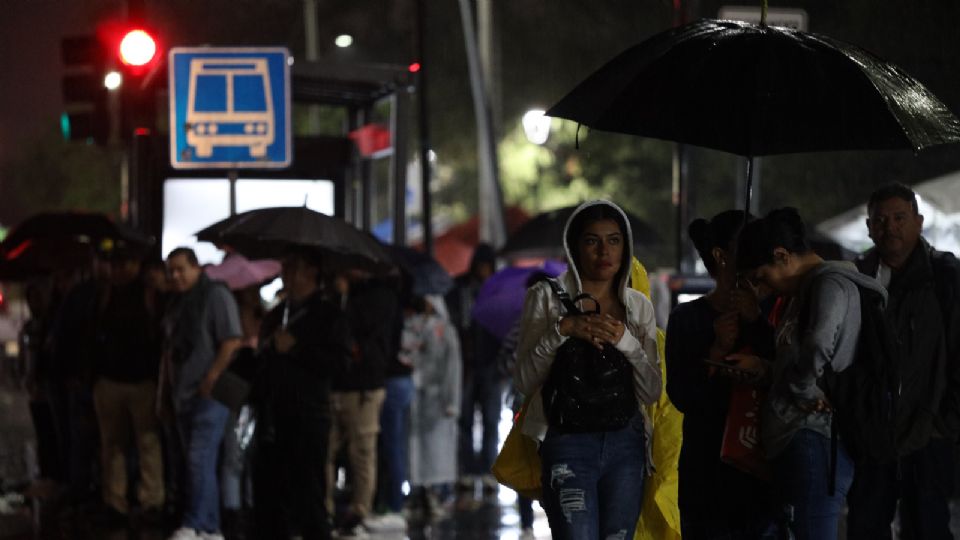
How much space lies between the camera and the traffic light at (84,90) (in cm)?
1673

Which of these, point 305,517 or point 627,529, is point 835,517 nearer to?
point 627,529

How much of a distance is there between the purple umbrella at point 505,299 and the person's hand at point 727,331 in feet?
18.7

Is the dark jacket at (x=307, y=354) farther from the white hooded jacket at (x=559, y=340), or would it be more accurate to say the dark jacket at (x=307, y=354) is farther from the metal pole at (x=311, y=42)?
the metal pole at (x=311, y=42)

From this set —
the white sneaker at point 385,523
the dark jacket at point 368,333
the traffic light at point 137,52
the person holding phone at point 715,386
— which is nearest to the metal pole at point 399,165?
the traffic light at point 137,52

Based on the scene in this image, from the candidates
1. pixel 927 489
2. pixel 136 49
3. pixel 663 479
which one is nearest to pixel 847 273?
pixel 663 479

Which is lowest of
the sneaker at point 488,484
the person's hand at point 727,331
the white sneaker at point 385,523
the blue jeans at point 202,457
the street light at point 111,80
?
the sneaker at point 488,484

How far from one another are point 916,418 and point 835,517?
195cm

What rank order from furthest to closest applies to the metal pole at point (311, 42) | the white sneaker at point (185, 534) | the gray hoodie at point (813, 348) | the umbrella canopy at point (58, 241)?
the metal pole at point (311, 42) < the umbrella canopy at point (58, 241) < the white sneaker at point (185, 534) < the gray hoodie at point (813, 348)

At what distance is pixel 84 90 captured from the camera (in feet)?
58.3

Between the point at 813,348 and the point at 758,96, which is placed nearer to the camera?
the point at 813,348

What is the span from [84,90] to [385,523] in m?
6.85

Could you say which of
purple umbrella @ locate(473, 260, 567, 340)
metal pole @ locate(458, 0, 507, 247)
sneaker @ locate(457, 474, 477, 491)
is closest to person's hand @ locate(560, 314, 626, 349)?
purple umbrella @ locate(473, 260, 567, 340)

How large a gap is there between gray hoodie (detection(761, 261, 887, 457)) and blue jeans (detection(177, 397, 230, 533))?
6268 mm

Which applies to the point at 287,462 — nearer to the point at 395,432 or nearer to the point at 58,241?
the point at 395,432
